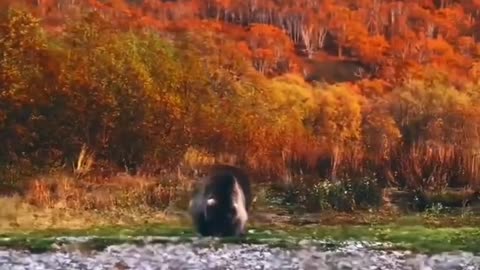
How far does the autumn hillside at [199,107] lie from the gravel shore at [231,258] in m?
7.27

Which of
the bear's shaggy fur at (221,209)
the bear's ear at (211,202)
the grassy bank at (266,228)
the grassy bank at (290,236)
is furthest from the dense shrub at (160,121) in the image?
the bear's ear at (211,202)

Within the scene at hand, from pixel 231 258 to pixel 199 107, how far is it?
11.7 m

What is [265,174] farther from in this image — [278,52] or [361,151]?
[278,52]

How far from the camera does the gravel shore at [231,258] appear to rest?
35.6 ft

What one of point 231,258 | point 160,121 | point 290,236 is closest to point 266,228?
point 290,236

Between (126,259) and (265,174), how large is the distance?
10.0 m

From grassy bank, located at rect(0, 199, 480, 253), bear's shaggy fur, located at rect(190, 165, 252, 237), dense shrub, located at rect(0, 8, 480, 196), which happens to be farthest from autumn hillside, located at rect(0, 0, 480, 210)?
bear's shaggy fur, located at rect(190, 165, 252, 237)

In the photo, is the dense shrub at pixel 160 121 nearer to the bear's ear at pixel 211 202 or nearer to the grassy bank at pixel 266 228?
the grassy bank at pixel 266 228

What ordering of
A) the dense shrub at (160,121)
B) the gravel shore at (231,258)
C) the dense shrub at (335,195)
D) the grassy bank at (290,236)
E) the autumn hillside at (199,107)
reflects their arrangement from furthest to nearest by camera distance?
the autumn hillside at (199,107) < the dense shrub at (160,121) < the dense shrub at (335,195) < the grassy bank at (290,236) < the gravel shore at (231,258)

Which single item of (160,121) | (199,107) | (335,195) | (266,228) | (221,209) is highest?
(221,209)

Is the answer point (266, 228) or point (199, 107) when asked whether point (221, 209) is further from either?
point (199, 107)

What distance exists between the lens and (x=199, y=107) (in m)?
22.8

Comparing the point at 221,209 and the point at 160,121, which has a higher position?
the point at 221,209

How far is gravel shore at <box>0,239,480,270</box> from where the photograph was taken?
428 inches
